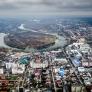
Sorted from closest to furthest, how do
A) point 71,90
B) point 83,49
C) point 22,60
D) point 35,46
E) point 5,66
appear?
point 71,90, point 5,66, point 22,60, point 83,49, point 35,46

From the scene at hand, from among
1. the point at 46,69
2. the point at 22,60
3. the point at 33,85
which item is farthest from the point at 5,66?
the point at 33,85

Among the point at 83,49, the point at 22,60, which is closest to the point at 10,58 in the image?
the point at 22,60

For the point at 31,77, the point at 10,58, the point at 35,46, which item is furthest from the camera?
the point at 35,46

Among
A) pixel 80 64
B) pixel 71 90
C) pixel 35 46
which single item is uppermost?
pixel 35 46

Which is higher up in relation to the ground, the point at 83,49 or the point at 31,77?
the point at 83,49

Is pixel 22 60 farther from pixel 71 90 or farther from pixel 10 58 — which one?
pixel 71 90

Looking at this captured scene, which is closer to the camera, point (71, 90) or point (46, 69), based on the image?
point (71, 90)
